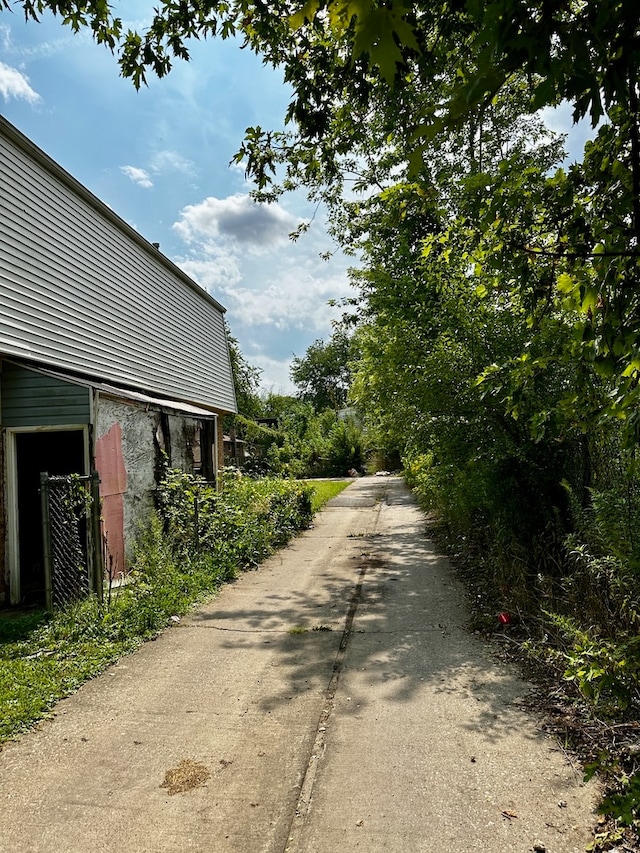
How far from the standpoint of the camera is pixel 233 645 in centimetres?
527

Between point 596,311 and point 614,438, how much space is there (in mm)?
2732

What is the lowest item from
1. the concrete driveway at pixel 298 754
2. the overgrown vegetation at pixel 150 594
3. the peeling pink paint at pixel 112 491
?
the concrete driveway at pixel 298 754

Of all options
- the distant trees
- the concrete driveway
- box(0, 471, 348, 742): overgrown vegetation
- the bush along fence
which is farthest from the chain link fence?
the distant trees

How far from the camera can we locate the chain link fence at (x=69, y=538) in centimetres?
589

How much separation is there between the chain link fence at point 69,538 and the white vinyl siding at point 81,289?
6.28 ft

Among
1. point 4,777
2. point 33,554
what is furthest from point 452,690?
point 33,554

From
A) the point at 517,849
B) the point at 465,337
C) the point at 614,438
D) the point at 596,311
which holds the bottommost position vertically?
the point at 517,849

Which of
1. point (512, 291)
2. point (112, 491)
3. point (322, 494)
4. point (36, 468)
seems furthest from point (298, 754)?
point (322, 494)

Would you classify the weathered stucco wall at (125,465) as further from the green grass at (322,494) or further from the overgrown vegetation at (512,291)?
the green grass at (322,494)

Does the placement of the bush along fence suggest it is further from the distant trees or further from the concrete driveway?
the distant trees

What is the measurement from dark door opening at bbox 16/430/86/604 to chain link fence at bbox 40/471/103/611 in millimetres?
2687

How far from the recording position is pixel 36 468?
9.99 meters

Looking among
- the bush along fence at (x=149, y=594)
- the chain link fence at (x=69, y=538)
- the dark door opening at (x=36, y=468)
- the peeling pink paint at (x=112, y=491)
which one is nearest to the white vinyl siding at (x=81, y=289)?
the peeling pink paint at (x=112, y=491)

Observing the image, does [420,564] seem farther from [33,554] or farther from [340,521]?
[33,554]
